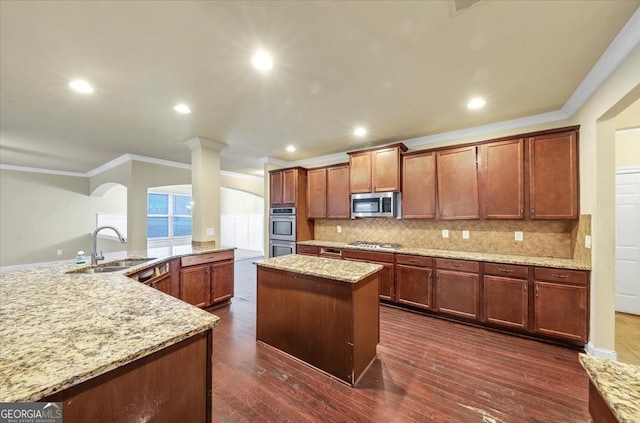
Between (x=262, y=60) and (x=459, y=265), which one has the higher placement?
(x=262, y=60)

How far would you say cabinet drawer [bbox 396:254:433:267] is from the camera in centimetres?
335

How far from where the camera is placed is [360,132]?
380cm

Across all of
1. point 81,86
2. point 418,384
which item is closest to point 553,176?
point 418,384

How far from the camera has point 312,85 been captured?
2.40m

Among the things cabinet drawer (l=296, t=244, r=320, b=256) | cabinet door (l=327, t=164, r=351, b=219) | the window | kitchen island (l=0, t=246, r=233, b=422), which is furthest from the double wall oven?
the window

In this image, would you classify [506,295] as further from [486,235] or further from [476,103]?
[476,103]

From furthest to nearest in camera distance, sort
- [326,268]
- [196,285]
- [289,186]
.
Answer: [289,186]
[196,285]
[326,268]

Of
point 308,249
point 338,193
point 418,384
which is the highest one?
point 338,193

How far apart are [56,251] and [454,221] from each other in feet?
32.0

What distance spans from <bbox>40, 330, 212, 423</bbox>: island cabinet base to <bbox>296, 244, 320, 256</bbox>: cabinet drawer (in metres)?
3.43

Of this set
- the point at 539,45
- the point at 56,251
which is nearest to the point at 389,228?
the point at 539,45

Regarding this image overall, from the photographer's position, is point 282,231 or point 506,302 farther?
point 282,231

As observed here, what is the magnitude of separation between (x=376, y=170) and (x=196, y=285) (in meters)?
3.24

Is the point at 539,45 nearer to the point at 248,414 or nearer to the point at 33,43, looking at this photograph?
the point at 248,414
